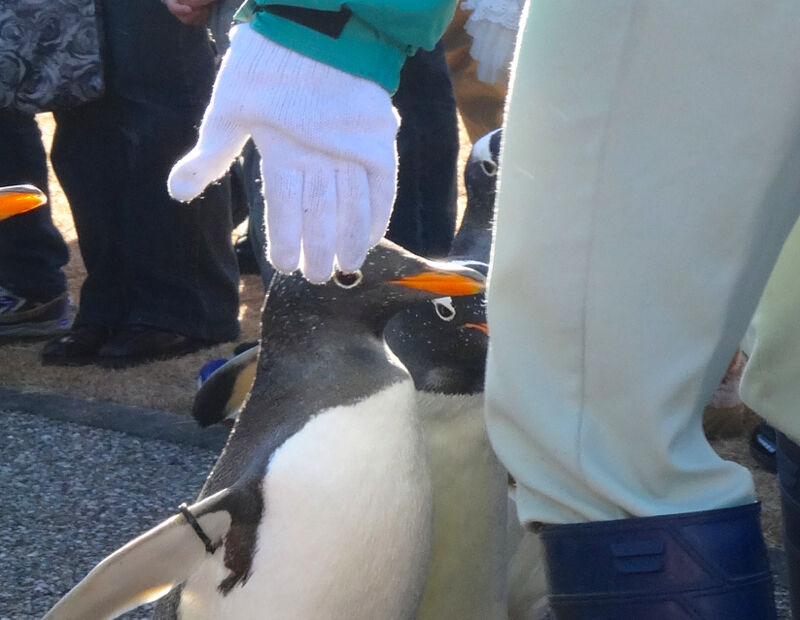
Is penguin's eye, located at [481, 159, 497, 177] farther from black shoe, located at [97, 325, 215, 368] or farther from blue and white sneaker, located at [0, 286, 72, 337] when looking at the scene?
blue and white sneaker, located at [0, 286, 72, 337]

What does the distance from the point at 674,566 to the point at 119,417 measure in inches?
71.9

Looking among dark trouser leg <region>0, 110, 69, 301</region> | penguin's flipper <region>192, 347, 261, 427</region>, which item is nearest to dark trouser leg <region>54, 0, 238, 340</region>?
dark trouser leg <region>0, 110, 69, 301</region>

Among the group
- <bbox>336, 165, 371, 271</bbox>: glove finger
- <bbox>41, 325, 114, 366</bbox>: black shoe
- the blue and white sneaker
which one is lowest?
the blue and white sneaker

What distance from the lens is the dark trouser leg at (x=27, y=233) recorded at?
3.06m

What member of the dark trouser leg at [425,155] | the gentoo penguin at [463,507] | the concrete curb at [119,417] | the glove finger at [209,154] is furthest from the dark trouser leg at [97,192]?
the glove finger at [209,154]

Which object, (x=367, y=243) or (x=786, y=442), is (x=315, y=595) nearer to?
(x=367, y=243)

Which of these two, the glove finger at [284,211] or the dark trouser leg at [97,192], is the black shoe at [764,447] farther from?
the dark trouser leg at [97,192]

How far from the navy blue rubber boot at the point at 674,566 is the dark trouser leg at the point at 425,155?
5.32 ft

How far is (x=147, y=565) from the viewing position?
129 cm

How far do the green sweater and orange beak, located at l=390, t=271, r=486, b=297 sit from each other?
0.35 m

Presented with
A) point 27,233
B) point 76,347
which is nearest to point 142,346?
point 76,347

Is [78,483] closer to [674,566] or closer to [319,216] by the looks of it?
[319,216]

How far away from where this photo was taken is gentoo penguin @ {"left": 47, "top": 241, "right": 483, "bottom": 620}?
50.3 inches

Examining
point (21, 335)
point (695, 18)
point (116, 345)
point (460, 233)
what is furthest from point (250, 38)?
point (21, 335)
